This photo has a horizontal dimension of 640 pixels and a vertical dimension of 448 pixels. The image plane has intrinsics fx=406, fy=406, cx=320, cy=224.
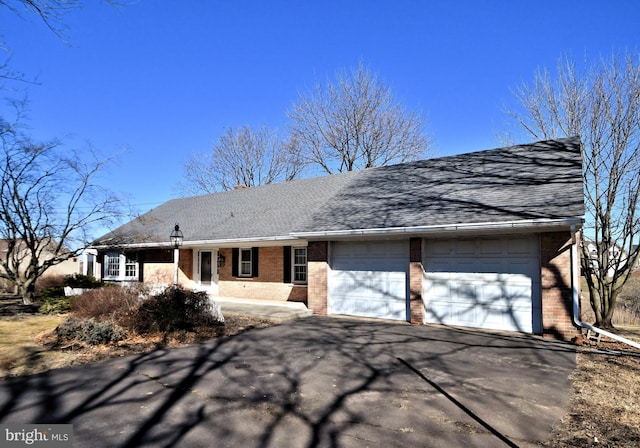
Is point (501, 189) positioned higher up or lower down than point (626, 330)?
higher up

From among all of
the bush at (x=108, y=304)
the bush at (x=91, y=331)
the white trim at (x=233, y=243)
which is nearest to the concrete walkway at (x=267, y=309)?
the white trim at (x=233, y=243)

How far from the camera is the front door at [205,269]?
19422 mm

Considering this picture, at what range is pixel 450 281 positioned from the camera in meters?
11.2

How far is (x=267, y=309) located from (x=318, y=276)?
216 centimetres

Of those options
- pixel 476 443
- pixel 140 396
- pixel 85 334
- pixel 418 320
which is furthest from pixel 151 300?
pixel 476 443

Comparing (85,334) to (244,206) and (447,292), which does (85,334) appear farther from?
(244,206)

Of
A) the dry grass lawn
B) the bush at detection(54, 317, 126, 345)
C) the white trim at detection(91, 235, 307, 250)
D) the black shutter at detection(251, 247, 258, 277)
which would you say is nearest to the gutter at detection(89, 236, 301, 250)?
the white trim at detection(91, 235, 307, 250)

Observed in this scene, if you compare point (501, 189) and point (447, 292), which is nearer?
point (447, 292)

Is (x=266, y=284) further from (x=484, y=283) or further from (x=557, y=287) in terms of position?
A: (x=557, y=287)

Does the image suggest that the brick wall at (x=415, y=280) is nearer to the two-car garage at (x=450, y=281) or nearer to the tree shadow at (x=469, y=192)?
the two-car garage at (x=450, y=281)

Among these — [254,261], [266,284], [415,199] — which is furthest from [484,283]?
[254,261]

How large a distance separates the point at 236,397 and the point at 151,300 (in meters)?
5.51

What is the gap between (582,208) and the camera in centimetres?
923

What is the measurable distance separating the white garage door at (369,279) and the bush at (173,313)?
426 cm
